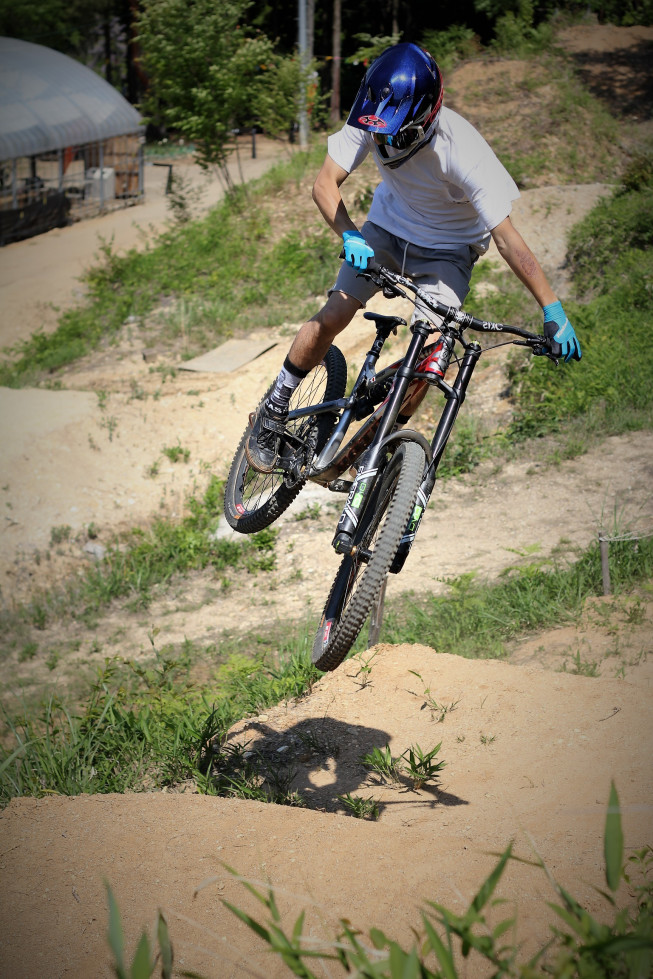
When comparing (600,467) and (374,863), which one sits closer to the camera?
(374,863)

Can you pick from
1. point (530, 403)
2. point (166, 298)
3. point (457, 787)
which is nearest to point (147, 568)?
point (530, 403)

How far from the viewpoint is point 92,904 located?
115 inches

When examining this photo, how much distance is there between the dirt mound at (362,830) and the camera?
2.68 meters

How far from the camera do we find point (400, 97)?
344 cm

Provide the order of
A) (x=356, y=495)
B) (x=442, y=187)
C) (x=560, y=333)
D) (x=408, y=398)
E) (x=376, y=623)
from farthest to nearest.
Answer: (x=376, y=623), (x=408, y=398), (x=442, y=187), (x=560, y=333), (x=356, y=495)

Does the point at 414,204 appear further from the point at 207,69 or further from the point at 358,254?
the point at 207,69

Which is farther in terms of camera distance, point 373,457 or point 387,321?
point 387,321

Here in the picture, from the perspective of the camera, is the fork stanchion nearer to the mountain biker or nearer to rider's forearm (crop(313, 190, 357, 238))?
the mountain biker

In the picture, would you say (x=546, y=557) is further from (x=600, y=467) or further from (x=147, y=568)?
(x=147, y=568)

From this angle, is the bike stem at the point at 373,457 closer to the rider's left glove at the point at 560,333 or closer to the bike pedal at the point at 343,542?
the bike pedal at the point at 343,542

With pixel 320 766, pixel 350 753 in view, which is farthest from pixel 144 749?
pixel 350 753

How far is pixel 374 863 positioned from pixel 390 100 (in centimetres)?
301

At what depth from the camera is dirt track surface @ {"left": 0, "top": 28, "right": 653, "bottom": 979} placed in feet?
9.04

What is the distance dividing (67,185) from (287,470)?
78.5 ft
